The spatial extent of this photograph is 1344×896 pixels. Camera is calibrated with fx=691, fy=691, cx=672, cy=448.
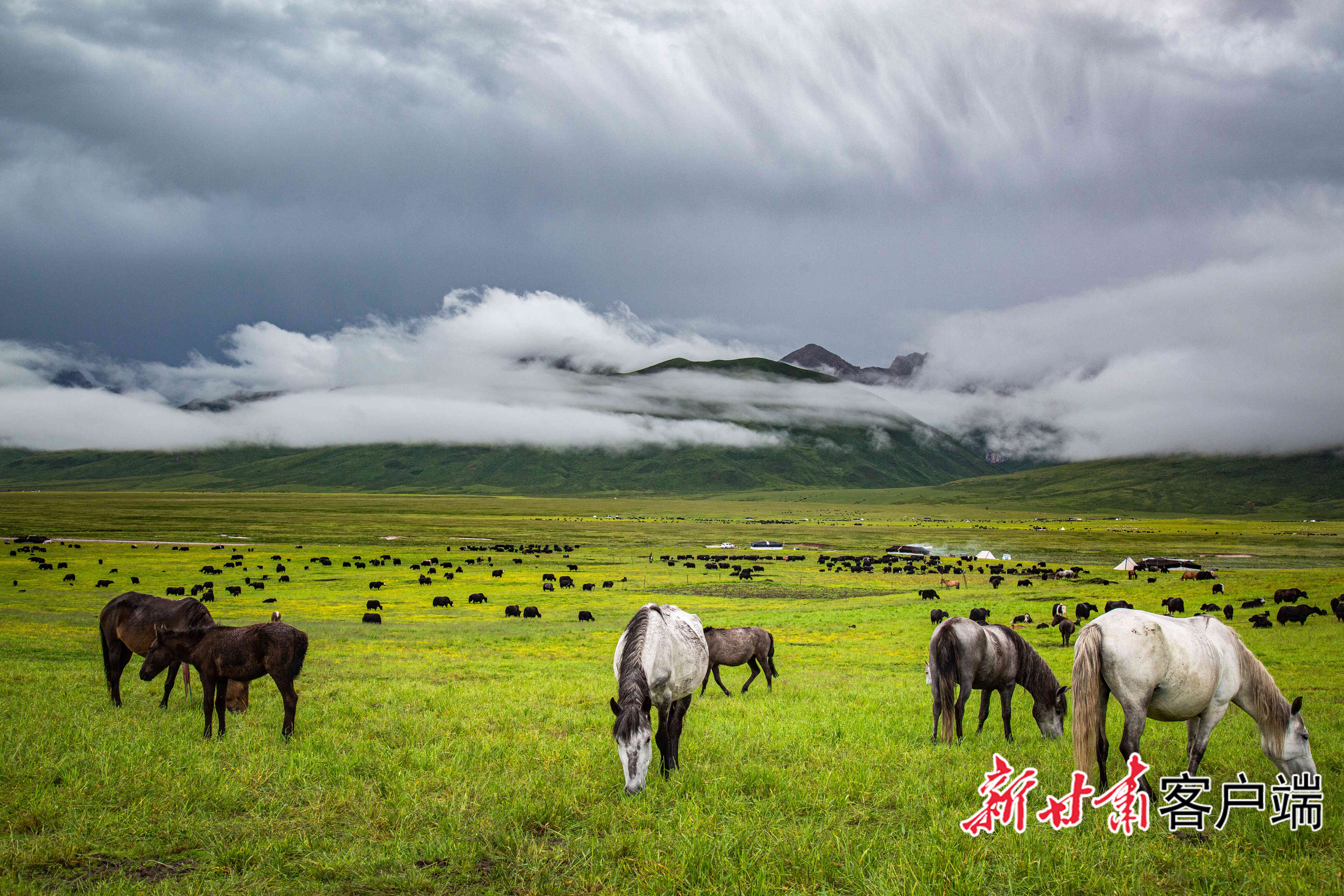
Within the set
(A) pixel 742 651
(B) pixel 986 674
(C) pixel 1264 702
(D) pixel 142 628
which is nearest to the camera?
(C) pixel 1264 702

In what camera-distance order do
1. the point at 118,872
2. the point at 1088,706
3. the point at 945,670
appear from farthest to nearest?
the point at 945,670 < the point at 1088,706 < the point at 118,872

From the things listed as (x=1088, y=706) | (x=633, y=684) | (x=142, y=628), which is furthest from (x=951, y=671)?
(x=142, y=628)

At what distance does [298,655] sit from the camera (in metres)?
12.1

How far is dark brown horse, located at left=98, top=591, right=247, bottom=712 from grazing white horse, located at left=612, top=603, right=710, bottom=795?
8726mm

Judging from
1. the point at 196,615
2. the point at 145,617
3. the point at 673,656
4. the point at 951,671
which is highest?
the point at 673,656

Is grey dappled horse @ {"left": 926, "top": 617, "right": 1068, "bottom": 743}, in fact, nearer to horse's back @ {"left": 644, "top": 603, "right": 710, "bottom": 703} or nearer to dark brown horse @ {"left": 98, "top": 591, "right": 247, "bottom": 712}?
horse's back @ {"left": 644, "top": 603, "right": 710, "bottom": 703}

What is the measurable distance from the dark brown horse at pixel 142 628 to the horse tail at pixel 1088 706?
14.7 m

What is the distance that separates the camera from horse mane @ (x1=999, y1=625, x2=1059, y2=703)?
1345 centimetres

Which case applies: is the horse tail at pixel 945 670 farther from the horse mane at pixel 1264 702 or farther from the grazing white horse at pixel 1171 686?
the horse mane at pixel 1264 702

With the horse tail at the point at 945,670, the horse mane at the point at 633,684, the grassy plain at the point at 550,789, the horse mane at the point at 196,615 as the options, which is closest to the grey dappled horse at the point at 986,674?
the horse tail at the point at 945,670

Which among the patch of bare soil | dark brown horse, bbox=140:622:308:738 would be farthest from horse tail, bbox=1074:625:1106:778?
dark brown horse, bbox=140:622:308:738

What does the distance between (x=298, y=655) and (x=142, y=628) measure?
5.07 meters

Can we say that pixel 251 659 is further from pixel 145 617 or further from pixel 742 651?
pixel 742 651

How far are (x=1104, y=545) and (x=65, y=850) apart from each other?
136 meters
